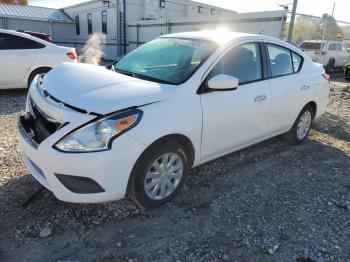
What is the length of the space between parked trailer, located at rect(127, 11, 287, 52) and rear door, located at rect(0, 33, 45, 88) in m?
9.26

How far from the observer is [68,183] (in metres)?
2.90

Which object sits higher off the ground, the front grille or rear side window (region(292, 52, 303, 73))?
rear side window (region(292, 52, 303, 73))

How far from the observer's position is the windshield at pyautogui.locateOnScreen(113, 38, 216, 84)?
361cm

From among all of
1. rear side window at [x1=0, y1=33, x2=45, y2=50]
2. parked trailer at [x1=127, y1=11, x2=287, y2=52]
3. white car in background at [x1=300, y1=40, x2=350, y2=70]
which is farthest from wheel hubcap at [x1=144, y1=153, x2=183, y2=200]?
white car in background at [x1=300, y1=40, x2=350, y2=70]

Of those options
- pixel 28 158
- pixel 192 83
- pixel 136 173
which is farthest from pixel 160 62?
pixel 28 158

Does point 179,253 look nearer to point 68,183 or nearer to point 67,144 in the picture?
point 68,183

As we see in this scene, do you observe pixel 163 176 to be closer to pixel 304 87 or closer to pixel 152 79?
pixel 152 79

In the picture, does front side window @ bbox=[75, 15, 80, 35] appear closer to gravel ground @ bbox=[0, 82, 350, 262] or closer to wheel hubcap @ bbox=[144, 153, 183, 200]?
gravel ground @ bbox=[0, 82, 350, 262]

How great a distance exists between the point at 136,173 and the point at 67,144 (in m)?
0.67

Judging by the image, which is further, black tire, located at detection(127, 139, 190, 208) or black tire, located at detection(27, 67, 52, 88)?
black tire, located at detection(27, 67, 52, 88)

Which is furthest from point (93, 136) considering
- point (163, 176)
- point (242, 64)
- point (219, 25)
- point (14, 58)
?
point (219, 25)

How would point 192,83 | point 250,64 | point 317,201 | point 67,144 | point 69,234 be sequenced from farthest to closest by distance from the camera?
point 250,64 → point 317,201 → point 192,83 → point 69,234 → point 67,144

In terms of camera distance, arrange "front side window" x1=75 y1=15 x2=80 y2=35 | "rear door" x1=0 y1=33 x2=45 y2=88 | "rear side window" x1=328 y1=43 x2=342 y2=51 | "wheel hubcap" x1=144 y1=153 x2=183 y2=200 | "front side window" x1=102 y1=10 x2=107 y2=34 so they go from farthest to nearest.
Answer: "front side window" x1=75 y1=15 x2=80 y2=35 → "front side window" x1=102 y1=10 x2=107 y2=34 → "rear side window" x1=328 y1=43 x2=342 y2=51 → "rear door" x1=0 y1=33 x2=45 y2=88 → "wheel hubcap" x1=144 y1=153 x2=183 y2=200

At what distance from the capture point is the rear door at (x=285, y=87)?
448cm
